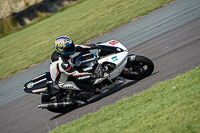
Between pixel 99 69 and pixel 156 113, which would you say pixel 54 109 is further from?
pixel 156 113

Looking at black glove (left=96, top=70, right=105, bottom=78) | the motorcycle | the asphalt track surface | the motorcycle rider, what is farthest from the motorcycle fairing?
black glove (left=96, top=70, right=105, bottom=78)

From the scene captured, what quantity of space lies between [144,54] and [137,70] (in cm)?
231

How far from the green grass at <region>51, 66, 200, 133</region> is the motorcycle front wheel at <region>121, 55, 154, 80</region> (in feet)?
3.08

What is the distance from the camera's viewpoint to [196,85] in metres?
4.43

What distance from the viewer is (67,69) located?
588 centimetres

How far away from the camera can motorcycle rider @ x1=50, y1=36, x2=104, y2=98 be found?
5.90 m

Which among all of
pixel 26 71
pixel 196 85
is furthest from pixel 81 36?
pixel 196 85

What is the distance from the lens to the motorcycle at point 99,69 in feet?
20.2

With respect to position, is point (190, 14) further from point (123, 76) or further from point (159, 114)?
point (159, 114)

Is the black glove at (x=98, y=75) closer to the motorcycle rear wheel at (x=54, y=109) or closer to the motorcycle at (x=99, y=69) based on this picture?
the motorcycle at (x=99, y=69)

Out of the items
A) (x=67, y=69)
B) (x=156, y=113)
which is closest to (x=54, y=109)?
(x=67, y=69)

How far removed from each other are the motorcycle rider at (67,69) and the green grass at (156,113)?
1002 mm

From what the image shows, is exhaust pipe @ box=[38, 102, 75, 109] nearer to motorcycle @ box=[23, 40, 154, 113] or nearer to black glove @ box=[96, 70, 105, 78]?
motorcycle @ box=[23, 40, 154, 113]

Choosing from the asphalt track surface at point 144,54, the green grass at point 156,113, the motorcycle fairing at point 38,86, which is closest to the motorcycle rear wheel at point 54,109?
the asphalt track surface at point 144,54
